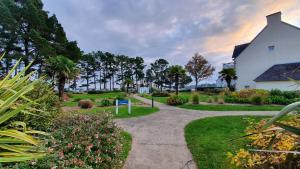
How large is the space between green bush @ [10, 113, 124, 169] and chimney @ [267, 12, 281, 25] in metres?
26.3

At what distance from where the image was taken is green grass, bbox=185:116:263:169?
4.20 meters

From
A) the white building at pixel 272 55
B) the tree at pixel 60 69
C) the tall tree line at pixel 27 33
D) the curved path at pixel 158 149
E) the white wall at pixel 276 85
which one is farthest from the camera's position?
the tall tree line at pixel 27 33

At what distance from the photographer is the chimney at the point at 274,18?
21628 mm

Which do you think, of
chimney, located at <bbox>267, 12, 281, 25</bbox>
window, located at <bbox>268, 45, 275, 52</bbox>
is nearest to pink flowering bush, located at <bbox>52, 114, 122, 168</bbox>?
window, located at <bbox>268, 45, 275, 52</bbox>

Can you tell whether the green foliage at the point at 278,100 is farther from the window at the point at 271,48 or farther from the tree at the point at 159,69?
the tree at the point at 159,69

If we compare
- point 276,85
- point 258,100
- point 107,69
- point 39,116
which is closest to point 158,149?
point 39,116

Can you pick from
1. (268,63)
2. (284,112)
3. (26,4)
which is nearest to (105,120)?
(284,112)

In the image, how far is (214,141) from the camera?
555 centimetres

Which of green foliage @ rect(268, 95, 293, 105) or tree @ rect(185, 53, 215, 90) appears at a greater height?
tree @ rect(185, 53, 215, 90)

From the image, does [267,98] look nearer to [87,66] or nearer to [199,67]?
[199,67]

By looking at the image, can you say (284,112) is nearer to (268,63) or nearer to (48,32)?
(268,63)

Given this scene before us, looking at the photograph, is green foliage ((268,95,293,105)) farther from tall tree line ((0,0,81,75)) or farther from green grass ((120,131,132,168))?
tall tree line ((0,0,81,75))

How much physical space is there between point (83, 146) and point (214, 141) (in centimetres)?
418

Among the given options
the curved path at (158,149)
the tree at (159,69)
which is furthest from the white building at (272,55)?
the tree at (159,69)
